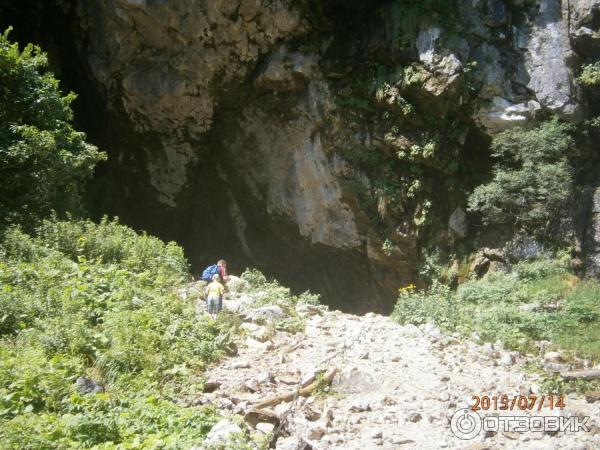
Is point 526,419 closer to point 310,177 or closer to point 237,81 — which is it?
point 310,177

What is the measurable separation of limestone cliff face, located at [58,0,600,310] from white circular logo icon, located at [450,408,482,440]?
8.05m

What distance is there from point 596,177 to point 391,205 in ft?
15.5

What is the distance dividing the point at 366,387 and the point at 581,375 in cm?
265

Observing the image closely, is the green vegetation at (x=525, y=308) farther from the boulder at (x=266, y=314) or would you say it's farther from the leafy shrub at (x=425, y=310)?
the boulder at (x=266, y=314)

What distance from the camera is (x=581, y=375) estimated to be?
21.2 feet

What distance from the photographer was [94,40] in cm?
1598

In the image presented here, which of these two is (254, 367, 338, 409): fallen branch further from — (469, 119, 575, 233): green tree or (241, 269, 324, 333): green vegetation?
(469, 119, 575, 233): green tree

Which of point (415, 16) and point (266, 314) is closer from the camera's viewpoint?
point (266, 314)

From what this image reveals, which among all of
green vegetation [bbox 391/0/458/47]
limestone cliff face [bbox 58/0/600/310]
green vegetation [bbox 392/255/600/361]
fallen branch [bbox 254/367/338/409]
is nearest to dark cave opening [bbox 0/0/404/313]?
limestone cliff face [bbox 58/0/600/310]

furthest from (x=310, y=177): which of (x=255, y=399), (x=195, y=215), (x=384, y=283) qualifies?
(x=255, y=399)

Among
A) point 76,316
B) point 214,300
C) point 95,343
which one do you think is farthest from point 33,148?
point 95,343

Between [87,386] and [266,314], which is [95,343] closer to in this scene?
[87,386]

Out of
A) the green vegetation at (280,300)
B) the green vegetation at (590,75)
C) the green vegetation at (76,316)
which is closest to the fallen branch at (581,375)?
the green vegetation at (280,300)

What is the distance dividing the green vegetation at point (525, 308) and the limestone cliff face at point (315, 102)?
2582 millimetres
